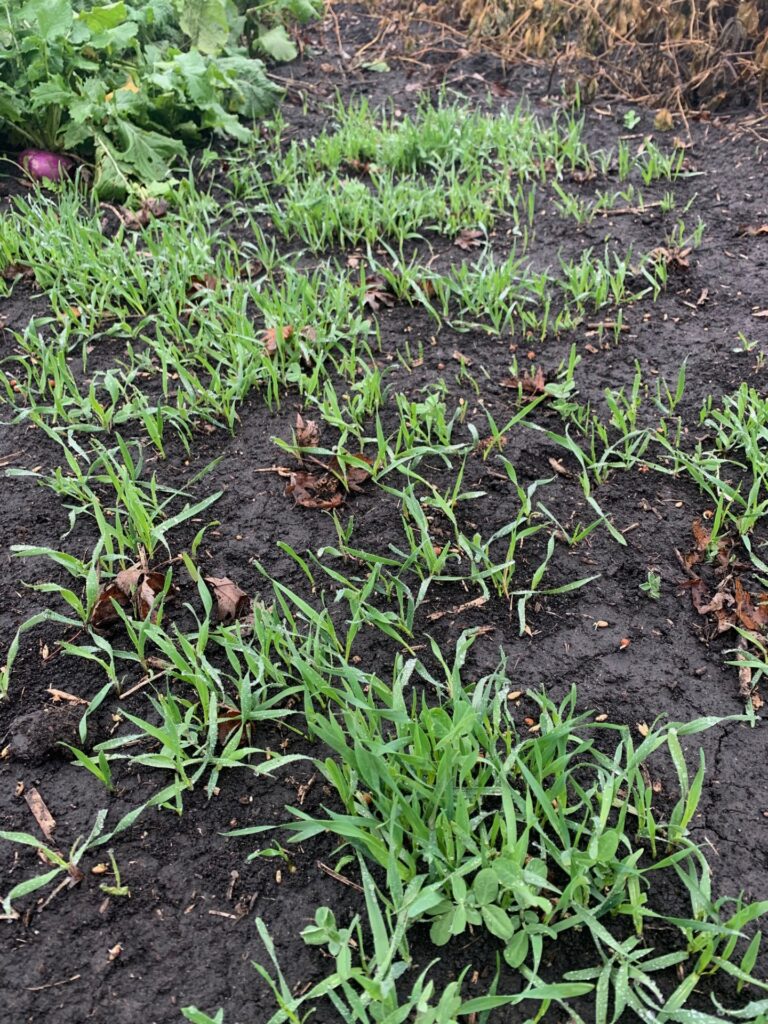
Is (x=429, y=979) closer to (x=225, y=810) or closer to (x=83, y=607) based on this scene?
(x=225, y=810)

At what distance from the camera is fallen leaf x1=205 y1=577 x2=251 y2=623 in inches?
76.3

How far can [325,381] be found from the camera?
249 cm

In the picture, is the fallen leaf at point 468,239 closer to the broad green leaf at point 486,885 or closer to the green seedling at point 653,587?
the green seedling at point 653,587

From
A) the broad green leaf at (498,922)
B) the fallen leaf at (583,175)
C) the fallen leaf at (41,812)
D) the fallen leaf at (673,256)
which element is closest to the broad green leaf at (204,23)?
the fallen leaf at (583,175)

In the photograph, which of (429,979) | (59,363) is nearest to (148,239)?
(59,363)

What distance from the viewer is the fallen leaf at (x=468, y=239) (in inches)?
133

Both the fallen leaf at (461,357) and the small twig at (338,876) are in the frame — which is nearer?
the small twig at (338,876)

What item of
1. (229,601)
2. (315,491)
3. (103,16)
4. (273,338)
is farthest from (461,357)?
(103,16)

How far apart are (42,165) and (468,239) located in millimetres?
2007

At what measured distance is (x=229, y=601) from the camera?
6.38ft

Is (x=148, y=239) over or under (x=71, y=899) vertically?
over

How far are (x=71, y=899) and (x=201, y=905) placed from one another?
0.23 m

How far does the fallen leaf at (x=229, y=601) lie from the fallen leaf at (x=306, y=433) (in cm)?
56

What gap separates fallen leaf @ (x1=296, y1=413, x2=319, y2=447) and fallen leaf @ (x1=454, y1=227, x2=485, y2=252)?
52.0 inches
